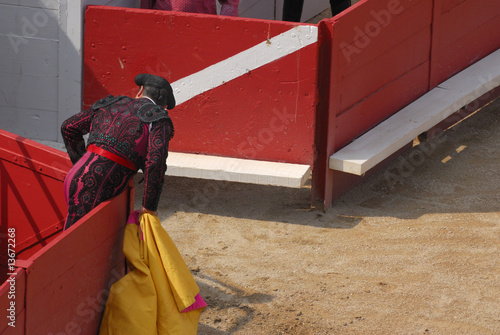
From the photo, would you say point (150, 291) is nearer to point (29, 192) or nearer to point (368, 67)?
point (29, 192)

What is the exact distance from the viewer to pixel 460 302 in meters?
4.91

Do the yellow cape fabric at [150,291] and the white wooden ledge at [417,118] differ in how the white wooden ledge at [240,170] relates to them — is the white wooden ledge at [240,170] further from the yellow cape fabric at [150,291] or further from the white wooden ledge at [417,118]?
the yellow cape fabric at [150,291]

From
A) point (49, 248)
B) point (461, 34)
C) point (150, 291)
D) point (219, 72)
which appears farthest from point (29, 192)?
point (461, 34)

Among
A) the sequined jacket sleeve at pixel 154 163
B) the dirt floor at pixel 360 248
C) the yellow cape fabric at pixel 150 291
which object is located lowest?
the dirt floor at pixel 360 248

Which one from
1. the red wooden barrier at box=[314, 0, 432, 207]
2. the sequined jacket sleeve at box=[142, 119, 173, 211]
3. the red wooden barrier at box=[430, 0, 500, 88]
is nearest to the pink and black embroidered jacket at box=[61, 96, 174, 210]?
the sequined jacket sleeve at box=[142, 119, 173, 211]

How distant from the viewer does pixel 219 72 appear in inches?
238

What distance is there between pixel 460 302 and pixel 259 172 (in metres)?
1.65

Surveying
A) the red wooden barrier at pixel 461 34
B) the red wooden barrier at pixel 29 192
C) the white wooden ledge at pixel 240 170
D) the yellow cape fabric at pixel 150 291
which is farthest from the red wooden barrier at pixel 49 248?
the red wooden barrier at pixel 461 34

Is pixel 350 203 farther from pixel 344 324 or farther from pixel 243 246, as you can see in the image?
pixel 344 324

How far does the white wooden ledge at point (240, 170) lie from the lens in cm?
590

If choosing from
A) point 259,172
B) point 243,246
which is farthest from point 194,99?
point 243,246

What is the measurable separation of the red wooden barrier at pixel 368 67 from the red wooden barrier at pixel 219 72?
15 centimetres

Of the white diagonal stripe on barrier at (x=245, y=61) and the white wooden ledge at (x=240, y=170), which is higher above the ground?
the white diagonal stripe on barrier at (x=245, y=61)

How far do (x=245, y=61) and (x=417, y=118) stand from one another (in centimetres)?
143
